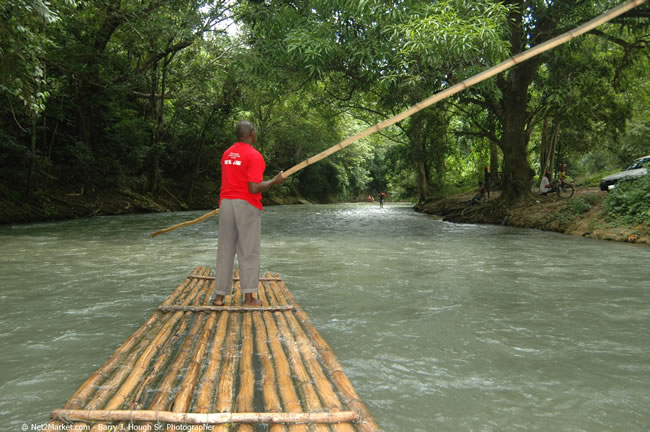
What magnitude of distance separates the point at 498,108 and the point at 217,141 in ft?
55.2

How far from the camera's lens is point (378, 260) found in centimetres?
765

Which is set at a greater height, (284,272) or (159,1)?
(159,1)

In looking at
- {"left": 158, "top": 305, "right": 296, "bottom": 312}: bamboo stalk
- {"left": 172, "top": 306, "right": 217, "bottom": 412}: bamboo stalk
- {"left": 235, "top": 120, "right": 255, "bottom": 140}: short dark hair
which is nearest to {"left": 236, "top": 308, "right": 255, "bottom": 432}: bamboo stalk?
{"left": 172, "top": 306, "right": 217, "bottom": 412}: bamboo stalk

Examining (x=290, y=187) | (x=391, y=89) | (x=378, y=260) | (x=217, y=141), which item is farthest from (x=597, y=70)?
(x=290, y=187)

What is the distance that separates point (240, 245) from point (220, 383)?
1836 mm

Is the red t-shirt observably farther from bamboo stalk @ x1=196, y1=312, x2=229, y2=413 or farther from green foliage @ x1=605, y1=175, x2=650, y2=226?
green foliage @ x1=605, y1=175, x2=650, y2=226

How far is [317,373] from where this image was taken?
2504 mm

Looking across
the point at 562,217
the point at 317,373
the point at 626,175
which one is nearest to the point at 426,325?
the point at 317,373

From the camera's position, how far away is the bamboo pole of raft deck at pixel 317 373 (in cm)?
212

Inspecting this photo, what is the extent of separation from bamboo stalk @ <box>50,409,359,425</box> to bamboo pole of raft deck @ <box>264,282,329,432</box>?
73mm

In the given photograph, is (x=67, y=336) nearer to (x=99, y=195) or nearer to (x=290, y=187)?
(x=99, y=195)

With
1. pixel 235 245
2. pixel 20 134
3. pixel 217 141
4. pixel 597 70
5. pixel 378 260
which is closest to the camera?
pixel 235 245

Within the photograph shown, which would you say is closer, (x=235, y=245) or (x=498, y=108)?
(x=235, y=245)

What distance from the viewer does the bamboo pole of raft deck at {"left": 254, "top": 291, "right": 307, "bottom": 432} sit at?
7.00 ft
